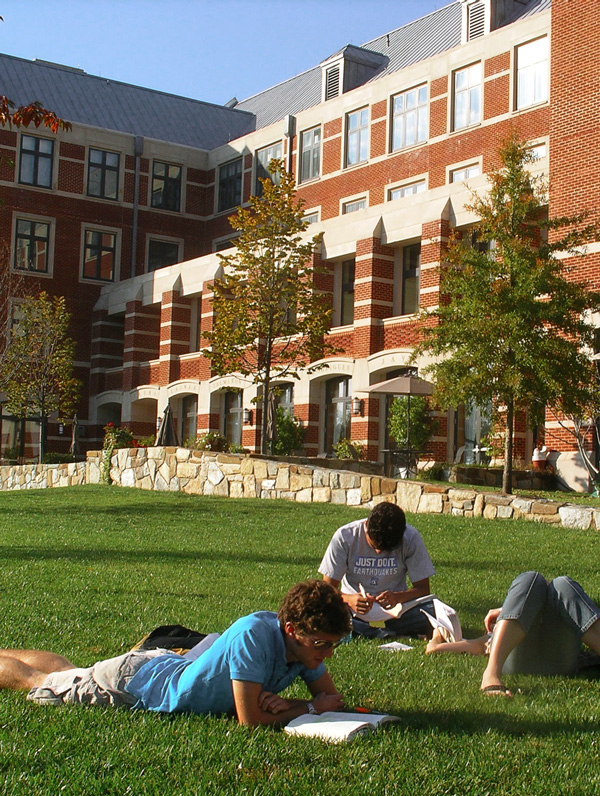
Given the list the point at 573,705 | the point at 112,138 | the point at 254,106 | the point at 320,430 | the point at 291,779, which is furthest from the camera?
the point at 254,106

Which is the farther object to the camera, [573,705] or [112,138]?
[112,138]

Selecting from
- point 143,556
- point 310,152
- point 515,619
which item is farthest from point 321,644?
point 310,152

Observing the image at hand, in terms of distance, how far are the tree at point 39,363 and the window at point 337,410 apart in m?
10.9

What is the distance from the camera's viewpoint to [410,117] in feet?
112

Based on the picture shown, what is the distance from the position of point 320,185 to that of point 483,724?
3418 centimetres

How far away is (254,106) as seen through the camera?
164ft

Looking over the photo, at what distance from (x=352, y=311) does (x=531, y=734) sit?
1031 inches

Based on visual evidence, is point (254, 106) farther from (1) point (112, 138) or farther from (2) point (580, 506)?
(2) point (580, 506)

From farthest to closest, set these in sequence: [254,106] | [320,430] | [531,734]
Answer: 1. [254,106]
2. [320,430]
3. [531,734]

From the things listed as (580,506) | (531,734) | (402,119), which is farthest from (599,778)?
(402,119)

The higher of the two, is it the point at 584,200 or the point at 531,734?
the point at 584,200

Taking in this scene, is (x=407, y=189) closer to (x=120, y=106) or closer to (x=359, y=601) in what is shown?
(x=120, y=106)

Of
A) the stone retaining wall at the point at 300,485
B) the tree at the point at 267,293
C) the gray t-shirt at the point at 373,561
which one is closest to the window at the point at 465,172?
the tree at the point at 267,293

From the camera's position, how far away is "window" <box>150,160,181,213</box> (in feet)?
143
